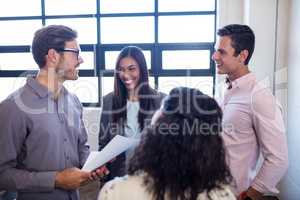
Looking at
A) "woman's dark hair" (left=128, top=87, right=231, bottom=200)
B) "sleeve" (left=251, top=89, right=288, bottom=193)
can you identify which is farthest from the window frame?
"woman's dark hair" (left=128, top=87, right=231, bottom=200)

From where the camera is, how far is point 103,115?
7.04 ft

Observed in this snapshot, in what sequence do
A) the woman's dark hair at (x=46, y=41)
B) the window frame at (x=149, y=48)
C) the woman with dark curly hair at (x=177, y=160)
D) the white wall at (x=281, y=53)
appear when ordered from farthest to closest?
the window frame at (x=149, y=48), the white wall at (x=281, y=53), the woman's dark hair at (x=46, y=41), the woman with dark curly hair at (x=177, y=160)

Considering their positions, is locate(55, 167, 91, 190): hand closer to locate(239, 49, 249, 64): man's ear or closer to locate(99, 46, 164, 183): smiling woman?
locate(99, 46, 164, 183): smiling woman

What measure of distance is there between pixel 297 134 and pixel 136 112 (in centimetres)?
161

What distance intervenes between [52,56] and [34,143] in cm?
45

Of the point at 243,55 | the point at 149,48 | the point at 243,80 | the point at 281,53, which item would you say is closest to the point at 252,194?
the point at 243,80

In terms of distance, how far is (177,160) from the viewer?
3.31 feet

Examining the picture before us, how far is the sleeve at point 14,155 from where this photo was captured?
1.37 m

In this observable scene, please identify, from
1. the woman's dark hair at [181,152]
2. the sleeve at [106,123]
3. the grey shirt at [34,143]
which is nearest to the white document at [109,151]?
the grey shirt at [34,143]

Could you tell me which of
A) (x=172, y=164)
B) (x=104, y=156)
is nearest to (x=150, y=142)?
(x=172, y=164)

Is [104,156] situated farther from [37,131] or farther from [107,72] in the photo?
[107,72]

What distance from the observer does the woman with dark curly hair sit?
3.30 feet

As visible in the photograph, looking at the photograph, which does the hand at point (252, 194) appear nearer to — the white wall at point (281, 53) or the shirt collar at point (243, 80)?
the shirt collar at point (243, 80)

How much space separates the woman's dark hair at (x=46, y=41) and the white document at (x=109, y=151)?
555 millimetres
